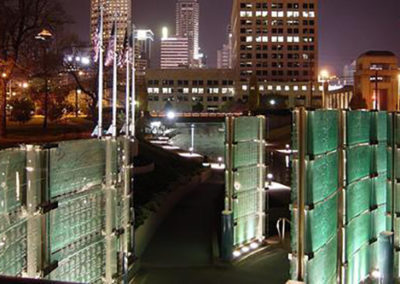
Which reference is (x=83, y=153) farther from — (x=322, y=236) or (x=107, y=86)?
(x=107, y=86)

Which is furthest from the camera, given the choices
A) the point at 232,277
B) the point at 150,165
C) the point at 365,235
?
the point at 150,165

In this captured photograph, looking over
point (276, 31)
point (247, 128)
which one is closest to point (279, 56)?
point (276, 31)

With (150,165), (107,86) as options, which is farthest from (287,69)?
(150,165)

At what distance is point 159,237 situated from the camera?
1560 centimetres

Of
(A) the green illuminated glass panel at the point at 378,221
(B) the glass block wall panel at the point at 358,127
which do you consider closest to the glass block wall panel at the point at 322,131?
(B) the glass block wall panel at the point at 358,127

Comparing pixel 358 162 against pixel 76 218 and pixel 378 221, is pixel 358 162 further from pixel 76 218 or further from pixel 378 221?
pixel 76 218

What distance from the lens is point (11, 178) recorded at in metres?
4.91

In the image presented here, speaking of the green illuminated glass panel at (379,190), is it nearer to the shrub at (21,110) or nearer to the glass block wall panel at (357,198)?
the glass block wall panel at (357,198)

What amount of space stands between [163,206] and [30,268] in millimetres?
12391

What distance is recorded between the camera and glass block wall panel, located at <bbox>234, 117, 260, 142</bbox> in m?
14.2

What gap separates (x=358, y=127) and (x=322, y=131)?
2166 mm

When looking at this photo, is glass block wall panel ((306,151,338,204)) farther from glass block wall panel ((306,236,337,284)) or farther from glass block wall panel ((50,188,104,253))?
glass block wall panel ((50,188,104,253))

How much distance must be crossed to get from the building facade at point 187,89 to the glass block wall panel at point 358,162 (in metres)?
142

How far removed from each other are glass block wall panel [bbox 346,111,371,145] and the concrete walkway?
13.7ft
